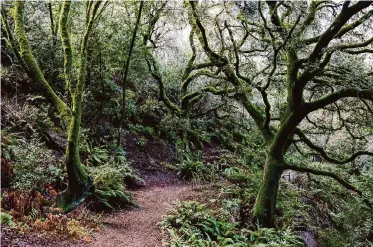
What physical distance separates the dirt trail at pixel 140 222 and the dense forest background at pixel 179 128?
67mm

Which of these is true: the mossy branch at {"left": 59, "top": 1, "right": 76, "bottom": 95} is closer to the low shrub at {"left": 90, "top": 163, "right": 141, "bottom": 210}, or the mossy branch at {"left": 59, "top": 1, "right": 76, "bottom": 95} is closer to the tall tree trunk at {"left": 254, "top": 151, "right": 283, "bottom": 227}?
the low shrub at {"left": 90, "top": 163, "right": 141, "bottom": 210}

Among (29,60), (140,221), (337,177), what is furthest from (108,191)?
(337,177)

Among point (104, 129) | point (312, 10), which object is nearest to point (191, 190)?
point (104, 129)

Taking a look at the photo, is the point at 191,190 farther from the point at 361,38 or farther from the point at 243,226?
the point at 361,38

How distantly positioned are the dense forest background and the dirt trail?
67mm

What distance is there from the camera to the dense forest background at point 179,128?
7488 millimetres

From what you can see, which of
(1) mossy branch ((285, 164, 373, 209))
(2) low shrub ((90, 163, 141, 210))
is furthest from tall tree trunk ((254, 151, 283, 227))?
(2) low shrub ((90, 163, 141, 210))

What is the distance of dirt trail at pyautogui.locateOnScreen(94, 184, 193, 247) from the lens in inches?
279

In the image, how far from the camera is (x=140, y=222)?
861 cm

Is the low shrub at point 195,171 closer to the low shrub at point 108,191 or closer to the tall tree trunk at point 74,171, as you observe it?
the low shrub at point 108,191

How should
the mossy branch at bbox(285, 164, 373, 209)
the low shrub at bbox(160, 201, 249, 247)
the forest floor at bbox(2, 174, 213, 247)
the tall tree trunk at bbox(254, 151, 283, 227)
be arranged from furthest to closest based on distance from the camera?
1. the tall tree trunk at bbox(254, 151, 283, 227)
2. the mossy branch at bbox(285, 164, 373, 209)
3. the low shrub at bbox(160, 201, 249, 247)
4. the forest floor at bbox(2, 174, 213, 247)

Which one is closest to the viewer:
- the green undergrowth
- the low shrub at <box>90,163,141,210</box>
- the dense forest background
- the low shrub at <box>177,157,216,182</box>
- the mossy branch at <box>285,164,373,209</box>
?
the dense forest background

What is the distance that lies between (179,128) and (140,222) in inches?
343

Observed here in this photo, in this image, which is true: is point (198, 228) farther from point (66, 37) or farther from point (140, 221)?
point (66, 37)
